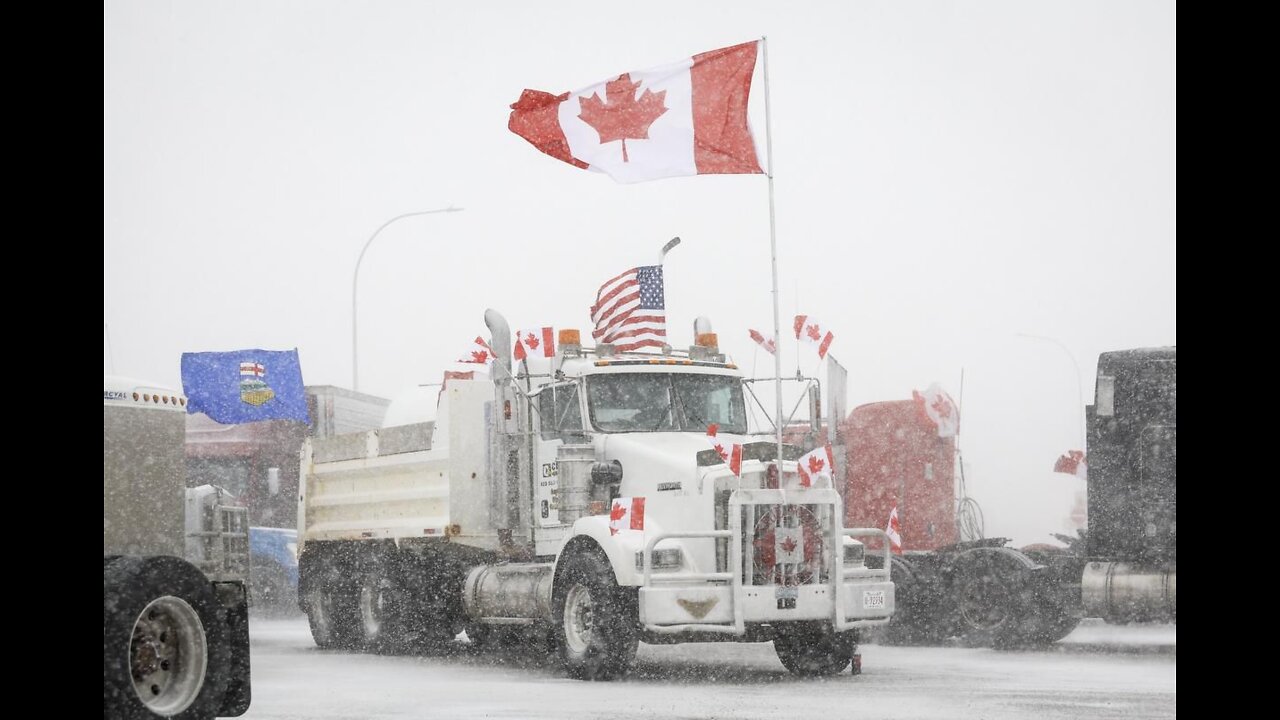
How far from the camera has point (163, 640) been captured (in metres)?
8.25

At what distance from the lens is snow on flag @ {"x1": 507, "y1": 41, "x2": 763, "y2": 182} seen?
1351cm

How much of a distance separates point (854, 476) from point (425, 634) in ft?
16.8

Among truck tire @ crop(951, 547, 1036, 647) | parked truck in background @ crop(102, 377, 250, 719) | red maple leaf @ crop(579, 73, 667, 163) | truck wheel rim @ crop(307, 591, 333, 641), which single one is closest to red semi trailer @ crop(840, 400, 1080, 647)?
truck tire @ crop(951, 547, 1036, 647)

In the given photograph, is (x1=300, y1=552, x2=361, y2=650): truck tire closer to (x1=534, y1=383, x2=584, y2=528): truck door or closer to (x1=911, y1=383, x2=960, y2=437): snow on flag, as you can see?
(x1=534, y1=383, x2=584, y2=528): truck door

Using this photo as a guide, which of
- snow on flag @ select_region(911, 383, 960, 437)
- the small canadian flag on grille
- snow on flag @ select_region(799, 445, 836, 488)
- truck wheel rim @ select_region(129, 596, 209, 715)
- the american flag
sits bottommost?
truck wheel rim @ select_region(129, 596, 209, 715)

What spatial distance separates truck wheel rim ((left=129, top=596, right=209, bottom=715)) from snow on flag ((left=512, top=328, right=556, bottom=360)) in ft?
20.2

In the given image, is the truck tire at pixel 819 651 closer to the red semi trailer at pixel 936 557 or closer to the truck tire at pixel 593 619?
the truck tire at pixel 593 619

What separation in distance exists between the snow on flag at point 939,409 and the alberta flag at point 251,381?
39.2 ft

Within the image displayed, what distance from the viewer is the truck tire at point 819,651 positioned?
12992 millimetres

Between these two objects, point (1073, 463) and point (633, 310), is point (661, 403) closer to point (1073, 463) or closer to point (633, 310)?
point (633, 310)

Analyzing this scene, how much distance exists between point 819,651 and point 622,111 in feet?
17.0

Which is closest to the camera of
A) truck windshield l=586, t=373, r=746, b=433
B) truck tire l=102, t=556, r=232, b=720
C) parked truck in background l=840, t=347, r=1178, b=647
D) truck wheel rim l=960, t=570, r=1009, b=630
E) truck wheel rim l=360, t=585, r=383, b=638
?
truck tire l=102, t=556, r=232, b=720

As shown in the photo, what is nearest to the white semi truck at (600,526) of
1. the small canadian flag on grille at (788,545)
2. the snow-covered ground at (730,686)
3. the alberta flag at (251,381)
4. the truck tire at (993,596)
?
the small canadian flag on grille at (788,545)
